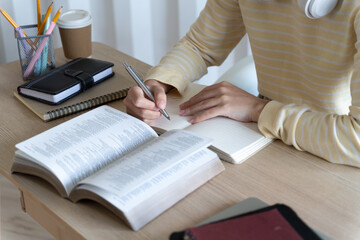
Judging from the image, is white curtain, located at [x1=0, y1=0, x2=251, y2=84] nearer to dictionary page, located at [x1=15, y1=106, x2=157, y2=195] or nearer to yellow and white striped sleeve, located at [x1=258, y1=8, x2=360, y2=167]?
dictionary page, located at [x1=15, y1=106, x2=157, y2=195]

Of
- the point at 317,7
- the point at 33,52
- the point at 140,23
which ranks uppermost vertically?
the point at 317,7

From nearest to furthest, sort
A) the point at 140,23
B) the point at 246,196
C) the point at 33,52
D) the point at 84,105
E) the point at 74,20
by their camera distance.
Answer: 1. the point at 246,196
2. the point at 84,105
3. the point at 33,52
4. the point at 74,20
5. the point at 140,23

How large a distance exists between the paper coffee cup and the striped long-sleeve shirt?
276 mm

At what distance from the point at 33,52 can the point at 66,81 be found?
16cm

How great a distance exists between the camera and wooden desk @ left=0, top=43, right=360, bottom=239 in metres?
0.74

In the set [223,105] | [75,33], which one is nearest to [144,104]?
[223,105]

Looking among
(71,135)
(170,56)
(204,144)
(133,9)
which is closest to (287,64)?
(170,56)

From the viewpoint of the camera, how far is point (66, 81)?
3.82 feet

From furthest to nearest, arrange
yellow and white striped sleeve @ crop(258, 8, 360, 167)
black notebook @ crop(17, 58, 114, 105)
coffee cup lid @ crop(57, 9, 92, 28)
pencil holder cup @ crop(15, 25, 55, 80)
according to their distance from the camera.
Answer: coffee cup lid @ crop(57, 9, 92, 28) < pencil holder cup @ crop(15, 25, 55, 80) < black notebook @ crop(17, 58, 114, 105) < yellow and white striped sleeve @ crop(258, 8, 360, 167)

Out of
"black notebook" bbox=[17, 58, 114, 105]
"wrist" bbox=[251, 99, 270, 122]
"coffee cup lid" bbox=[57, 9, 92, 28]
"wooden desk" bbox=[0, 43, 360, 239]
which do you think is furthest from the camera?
"coffee cup lid" bbox=[57, 9, 92, 28]

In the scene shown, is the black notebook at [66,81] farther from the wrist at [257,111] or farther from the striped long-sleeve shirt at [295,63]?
the wrist at [257,111]

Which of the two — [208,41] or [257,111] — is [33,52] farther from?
[257,111]

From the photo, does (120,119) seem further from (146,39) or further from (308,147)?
(146,39)

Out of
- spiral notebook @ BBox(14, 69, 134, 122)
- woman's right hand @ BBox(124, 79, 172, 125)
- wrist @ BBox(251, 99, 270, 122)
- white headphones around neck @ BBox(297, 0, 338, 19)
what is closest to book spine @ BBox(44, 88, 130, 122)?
spiral notebook @ BBox(14, 69, 134, 122)
